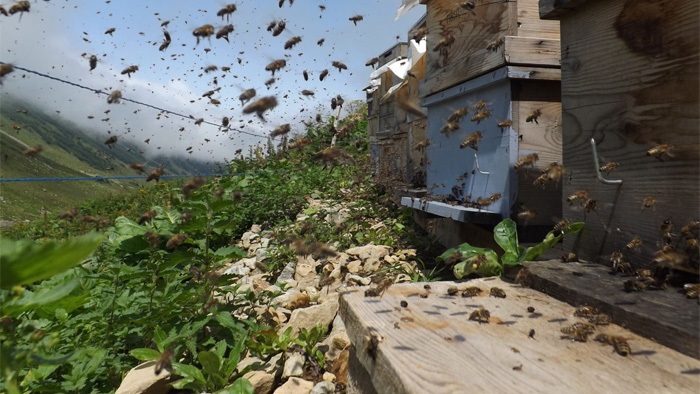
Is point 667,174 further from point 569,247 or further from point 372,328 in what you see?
point 372,328

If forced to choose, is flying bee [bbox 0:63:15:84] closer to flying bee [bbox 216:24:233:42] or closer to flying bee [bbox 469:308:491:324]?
flying bee [bbox 216:24:233:42]

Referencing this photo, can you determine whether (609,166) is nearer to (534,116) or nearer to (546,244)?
(546,244)

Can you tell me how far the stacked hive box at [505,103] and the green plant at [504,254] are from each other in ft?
1.24

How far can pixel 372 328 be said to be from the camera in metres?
1.45

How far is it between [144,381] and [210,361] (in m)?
0.31

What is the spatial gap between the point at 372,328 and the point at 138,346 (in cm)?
189

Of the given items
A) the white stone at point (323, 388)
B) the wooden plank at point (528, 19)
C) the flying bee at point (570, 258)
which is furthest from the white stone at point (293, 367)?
the wooden plank at point (528, 19)

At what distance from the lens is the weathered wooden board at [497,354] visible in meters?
1.08

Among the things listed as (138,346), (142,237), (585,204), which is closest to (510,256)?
(585,204)

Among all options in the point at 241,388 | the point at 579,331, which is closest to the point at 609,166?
the point at 579,331

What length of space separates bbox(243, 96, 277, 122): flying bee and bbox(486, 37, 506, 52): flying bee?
132 cm

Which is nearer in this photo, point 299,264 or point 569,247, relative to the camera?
point 569,247

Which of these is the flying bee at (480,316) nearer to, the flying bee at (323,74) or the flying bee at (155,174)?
the flying bee at (155,174)

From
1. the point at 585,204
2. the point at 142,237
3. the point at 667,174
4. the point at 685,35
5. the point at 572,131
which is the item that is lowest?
the point at 142,237
